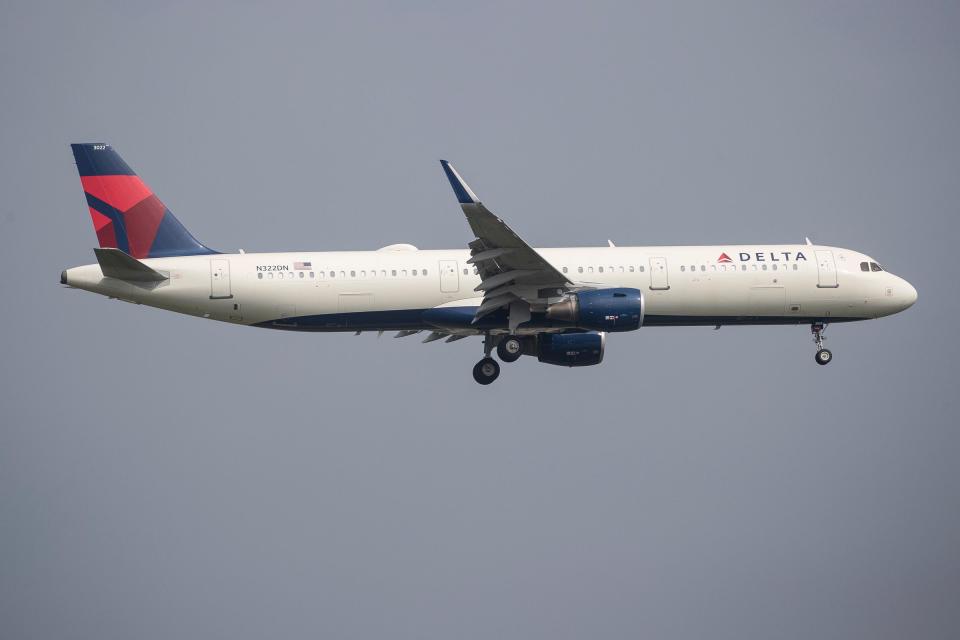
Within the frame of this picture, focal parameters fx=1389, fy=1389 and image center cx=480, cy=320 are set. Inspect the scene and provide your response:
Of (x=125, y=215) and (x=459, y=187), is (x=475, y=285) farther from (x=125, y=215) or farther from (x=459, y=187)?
(x=125, y=215)

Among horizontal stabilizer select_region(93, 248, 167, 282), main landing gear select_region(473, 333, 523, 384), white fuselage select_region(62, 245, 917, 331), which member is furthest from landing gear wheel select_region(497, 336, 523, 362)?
horizontal stabilizer select_region(93, 248, 167, 282)

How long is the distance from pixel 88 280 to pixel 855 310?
3023 cm

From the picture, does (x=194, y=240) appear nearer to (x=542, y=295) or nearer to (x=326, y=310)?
(x=326, y=310)

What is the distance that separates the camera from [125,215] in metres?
54.0

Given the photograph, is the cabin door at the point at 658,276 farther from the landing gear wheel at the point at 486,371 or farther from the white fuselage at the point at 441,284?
the landing gear wheel at the point at 486,371

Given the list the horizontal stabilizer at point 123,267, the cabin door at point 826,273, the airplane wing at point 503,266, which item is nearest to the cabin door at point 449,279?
the airplane wing at point 503,266

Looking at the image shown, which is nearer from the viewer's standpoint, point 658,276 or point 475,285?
point 475,285

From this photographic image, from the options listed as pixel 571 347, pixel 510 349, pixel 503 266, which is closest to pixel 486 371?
pixel 510 349

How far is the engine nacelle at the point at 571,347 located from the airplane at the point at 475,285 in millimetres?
50

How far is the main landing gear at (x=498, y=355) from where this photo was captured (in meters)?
54.8

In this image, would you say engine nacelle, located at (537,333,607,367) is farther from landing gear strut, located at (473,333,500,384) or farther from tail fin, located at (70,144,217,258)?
tail fin, located at (70,144,217,258)

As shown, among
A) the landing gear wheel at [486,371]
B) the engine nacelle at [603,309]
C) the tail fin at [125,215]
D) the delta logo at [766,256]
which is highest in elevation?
the tail fin at [125,215]

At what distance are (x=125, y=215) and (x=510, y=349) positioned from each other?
15.9m

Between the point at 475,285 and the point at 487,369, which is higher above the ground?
the point at 475,285
